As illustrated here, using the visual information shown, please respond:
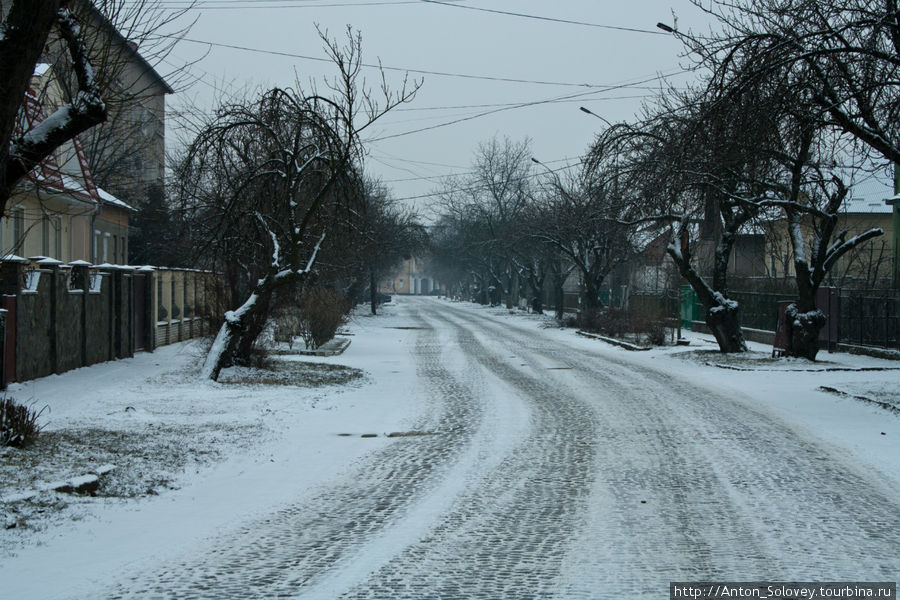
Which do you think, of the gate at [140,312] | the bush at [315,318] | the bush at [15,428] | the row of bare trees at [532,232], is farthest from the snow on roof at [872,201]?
the bush at [15,428]

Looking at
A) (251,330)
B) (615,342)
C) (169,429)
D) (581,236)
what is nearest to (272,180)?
(251,330)

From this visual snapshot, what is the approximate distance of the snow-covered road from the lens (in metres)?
5.03

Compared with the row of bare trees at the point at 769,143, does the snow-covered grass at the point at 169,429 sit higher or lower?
lower

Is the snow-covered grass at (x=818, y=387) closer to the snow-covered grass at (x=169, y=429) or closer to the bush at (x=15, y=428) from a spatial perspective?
the snow-covered grass at (x=169, y=429)

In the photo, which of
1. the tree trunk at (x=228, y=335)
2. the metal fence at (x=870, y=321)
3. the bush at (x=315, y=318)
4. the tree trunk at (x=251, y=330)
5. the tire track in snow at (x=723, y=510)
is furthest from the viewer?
the bush at (x=315, y=318)

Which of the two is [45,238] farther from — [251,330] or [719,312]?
[719,312]

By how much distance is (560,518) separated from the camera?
645cm

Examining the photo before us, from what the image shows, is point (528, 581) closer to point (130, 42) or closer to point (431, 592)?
point (431, 592)

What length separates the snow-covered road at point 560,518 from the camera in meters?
5.03

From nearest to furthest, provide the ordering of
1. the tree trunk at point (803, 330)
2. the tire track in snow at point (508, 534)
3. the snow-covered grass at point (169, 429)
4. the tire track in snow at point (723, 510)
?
the tire track in snow at point (508, 534) < the tire track in snow at point (723, 510) < the snow-covered grass at point (169, 429) < the tree trunk at point (803, 330)

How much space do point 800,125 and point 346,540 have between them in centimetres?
1021

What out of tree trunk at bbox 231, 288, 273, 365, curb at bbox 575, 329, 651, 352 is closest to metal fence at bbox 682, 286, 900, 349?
curb at bbox 575, 329, 651, 352

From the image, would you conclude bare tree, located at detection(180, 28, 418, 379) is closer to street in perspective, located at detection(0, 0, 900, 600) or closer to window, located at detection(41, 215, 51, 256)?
street in perspective, located at detection(0, 0, 900, 600)

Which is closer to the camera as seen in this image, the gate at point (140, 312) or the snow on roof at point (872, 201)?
the gate at point (140, 312)
